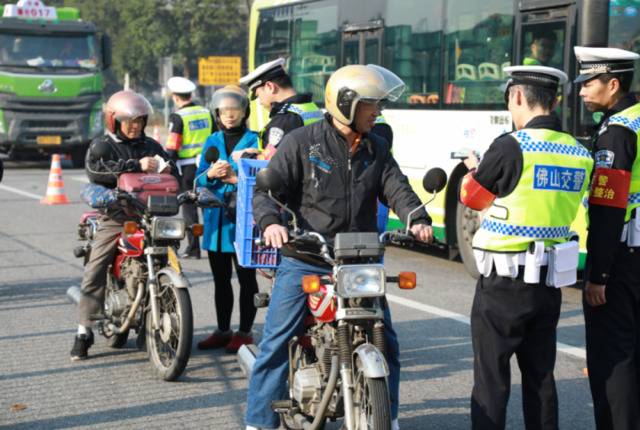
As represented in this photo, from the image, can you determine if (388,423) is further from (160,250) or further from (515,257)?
(160,250)

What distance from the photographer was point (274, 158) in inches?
188

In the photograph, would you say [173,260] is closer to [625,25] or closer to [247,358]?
[247,358]

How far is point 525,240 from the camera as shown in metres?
4.30

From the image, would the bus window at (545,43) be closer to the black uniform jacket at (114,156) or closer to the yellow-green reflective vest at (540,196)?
the black uniform jacket at (114,156)

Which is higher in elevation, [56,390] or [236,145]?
[236,145]

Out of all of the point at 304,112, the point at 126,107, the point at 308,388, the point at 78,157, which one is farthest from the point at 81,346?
the point at 78,157

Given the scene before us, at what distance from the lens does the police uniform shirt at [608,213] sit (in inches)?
180

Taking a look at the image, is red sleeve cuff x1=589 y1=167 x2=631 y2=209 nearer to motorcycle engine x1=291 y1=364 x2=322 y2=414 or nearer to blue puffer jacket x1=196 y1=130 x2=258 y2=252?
motorcycle engine x1=291 y1=364 x2=322 y2=414

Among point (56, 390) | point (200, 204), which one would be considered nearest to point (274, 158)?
point (200, 204)

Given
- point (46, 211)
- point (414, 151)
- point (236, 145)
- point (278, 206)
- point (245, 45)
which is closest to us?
point (278, 206)

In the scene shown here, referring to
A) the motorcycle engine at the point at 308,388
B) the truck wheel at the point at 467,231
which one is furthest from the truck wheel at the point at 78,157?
the motorcycle engine at the point at 308,388

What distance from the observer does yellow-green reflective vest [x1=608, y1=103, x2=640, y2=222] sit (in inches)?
181

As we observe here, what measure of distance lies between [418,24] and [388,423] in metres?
8.76

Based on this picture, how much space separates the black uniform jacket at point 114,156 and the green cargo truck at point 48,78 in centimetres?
1638
